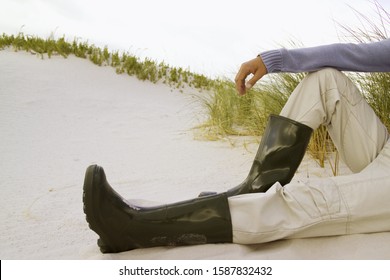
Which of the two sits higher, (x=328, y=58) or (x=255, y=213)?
(x=328, y=58)

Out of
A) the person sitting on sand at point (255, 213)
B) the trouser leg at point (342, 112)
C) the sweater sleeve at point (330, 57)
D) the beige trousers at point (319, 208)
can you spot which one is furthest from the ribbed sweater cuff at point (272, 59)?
the beige trousers at point (319, 208)

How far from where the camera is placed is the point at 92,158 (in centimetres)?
351

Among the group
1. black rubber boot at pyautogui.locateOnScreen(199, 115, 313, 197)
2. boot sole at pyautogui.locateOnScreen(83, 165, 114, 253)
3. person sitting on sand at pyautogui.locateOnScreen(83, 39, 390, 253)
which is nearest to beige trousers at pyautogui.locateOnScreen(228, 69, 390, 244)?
person sitting on sand at pyautogui.locateOnScreen(83, 39, 390, 253)

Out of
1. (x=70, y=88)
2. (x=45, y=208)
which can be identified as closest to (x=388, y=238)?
(x=45, y=208)

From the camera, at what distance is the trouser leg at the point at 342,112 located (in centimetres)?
158

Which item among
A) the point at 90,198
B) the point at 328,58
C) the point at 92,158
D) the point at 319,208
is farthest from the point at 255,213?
the point at 92,158

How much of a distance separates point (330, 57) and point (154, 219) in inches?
37.7

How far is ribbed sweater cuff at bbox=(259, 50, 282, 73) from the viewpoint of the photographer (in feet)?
5.28

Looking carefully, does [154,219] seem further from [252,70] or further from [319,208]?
[252,70]

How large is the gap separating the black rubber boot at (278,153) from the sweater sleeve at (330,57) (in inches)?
8.9

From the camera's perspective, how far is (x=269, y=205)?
138cm

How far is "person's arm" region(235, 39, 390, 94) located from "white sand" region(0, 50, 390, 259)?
2.25 feet

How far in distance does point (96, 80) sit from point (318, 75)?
19.8 feet

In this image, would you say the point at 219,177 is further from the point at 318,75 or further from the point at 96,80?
the point at 96,80
